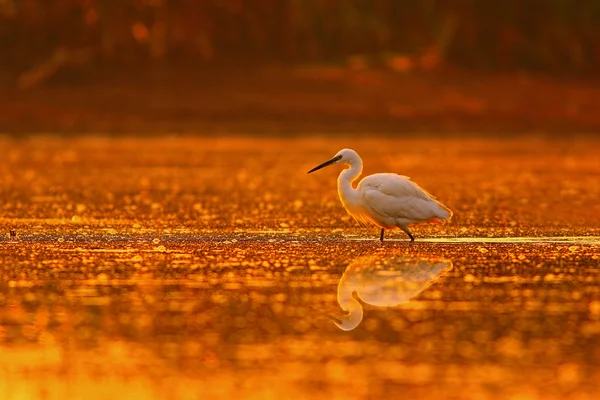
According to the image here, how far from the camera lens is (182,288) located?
10.5 m

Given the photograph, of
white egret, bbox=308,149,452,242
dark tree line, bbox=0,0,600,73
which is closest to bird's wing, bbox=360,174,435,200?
white egret, bbox=308,149,452,242

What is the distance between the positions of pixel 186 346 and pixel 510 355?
5.90 feet

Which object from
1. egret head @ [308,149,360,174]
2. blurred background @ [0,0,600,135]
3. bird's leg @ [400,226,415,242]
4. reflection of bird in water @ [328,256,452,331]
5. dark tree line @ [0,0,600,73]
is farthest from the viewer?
dark tree line @ [0,0,600,73]

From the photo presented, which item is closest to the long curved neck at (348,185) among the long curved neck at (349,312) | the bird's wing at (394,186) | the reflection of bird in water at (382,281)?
the bird's wing at (394,186)

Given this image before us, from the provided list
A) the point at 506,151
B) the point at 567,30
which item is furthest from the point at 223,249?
the point at 567,30

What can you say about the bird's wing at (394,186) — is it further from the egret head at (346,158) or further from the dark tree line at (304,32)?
the dark tree line at (304,32)

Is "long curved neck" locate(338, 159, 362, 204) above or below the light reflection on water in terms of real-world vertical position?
above

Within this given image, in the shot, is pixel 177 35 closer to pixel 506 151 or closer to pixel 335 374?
pixel 506 151

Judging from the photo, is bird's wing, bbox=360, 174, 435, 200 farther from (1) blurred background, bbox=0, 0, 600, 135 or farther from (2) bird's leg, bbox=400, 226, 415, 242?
(1) blurred background, bbox=0, 0, 600, 135

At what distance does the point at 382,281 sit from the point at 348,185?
305cm

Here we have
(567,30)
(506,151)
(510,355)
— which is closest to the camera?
(510,355)

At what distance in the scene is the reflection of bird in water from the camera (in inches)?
386

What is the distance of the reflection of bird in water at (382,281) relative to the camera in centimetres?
981

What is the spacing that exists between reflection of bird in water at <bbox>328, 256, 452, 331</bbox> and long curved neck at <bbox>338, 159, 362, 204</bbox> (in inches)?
53.1
